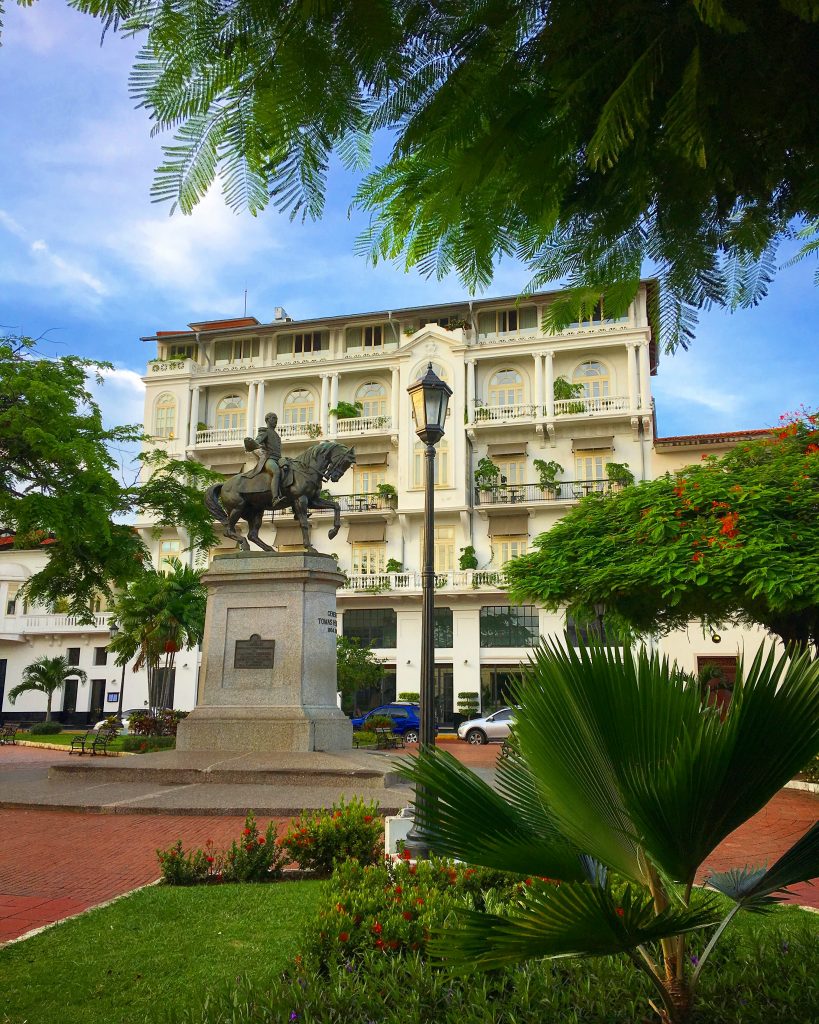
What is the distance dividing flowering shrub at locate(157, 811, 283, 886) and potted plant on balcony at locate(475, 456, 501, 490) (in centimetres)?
3270

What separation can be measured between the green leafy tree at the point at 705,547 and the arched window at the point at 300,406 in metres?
27.0

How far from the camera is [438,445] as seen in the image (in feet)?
133

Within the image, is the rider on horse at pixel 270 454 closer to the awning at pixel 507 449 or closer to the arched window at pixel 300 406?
the awning at pixel 507 449

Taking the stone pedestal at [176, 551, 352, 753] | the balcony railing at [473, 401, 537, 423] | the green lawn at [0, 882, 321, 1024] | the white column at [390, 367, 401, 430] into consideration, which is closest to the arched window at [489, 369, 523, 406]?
the balcony railing at [473, 401, 537, 423]

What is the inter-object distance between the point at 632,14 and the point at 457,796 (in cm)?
194

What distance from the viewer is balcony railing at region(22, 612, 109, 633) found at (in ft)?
144

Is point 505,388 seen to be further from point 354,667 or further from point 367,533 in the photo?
point 354,667

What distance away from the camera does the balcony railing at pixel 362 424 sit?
41469mm

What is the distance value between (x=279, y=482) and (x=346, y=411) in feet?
84.5

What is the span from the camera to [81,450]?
15844 mm

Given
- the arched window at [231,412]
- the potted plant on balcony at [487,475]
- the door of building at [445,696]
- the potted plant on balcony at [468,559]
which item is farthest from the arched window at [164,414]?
the door of building at [445,696]

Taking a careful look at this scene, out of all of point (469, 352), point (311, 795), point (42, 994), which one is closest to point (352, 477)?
point (469, 352)

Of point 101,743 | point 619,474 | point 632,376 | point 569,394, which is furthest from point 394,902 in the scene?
point 569,394

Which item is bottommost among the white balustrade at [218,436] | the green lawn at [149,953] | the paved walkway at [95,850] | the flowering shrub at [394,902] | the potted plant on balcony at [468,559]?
the paved walkway at [95,850]
